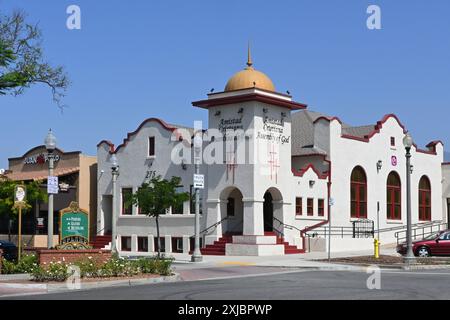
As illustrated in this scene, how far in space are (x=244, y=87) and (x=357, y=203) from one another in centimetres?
1120

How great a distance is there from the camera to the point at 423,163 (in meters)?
49.9

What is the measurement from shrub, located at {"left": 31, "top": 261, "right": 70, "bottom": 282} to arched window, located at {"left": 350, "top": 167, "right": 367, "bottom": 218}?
26.0 m

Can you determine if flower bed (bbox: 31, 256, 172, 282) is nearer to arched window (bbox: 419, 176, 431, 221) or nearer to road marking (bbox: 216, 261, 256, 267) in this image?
road marking (bbox: 216, 261, 256, 267)

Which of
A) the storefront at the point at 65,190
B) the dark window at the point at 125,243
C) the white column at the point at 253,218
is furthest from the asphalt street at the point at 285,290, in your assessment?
the storefront at the point at 65,190

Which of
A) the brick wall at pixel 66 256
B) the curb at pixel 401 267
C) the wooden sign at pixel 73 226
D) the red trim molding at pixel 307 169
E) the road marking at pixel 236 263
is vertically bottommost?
the road marking at pixel 236 263

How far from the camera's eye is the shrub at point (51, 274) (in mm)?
20094

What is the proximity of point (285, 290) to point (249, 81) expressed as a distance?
839 inches

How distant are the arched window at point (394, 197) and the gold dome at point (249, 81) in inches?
493

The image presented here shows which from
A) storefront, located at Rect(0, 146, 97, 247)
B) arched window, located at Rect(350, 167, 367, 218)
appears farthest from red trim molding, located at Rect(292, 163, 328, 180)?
storefront, located at Rect(0, 146, 97, 247)

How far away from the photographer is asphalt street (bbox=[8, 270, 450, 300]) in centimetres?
1622

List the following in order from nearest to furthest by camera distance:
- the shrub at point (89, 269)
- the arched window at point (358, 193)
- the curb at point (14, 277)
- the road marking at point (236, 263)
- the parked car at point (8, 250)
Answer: the shrub at point (89, 269), the curb at point (14, 277), the parked car at point (8, 250), the road marking at point (236, 263), the arched window at point (358, 193)

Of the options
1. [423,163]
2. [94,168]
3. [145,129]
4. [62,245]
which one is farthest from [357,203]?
[62,245]

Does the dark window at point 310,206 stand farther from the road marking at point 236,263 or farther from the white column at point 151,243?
the road marking at point 236,263
